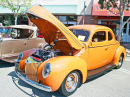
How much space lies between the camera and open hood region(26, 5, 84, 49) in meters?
3.19

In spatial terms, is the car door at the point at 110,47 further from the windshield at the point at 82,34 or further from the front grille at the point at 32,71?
the front grille at the point at 32,71

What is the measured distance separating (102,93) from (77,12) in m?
13.7

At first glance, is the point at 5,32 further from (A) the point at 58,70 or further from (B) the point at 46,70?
(A) the point at 58,70

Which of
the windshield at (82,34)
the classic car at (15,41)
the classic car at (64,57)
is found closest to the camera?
the classic car at (64,57)

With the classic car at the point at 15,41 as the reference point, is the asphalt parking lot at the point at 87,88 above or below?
below

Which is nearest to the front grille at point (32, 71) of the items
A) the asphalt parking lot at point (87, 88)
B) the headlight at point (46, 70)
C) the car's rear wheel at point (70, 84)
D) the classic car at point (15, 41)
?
the headlight at point (46, 70)

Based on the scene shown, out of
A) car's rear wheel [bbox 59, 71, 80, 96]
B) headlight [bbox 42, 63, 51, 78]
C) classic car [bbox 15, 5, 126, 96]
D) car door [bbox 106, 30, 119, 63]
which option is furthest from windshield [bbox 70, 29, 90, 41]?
headlight [bbox 42, 63, 51, 78]

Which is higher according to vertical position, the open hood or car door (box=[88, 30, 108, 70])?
the open hood

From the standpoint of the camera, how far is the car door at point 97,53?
13.7 ft

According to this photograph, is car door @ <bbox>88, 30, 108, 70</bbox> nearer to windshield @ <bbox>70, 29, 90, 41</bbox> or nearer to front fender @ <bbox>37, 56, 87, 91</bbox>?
windshield @ <bbox>70, 29, 90, 41</bbox>

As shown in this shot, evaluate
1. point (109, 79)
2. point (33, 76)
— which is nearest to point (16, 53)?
point (33, 76)

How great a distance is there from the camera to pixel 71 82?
340cm

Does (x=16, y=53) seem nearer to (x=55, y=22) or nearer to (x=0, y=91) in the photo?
(x=0, y=91)

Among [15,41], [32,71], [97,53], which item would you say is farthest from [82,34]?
[15,41]
